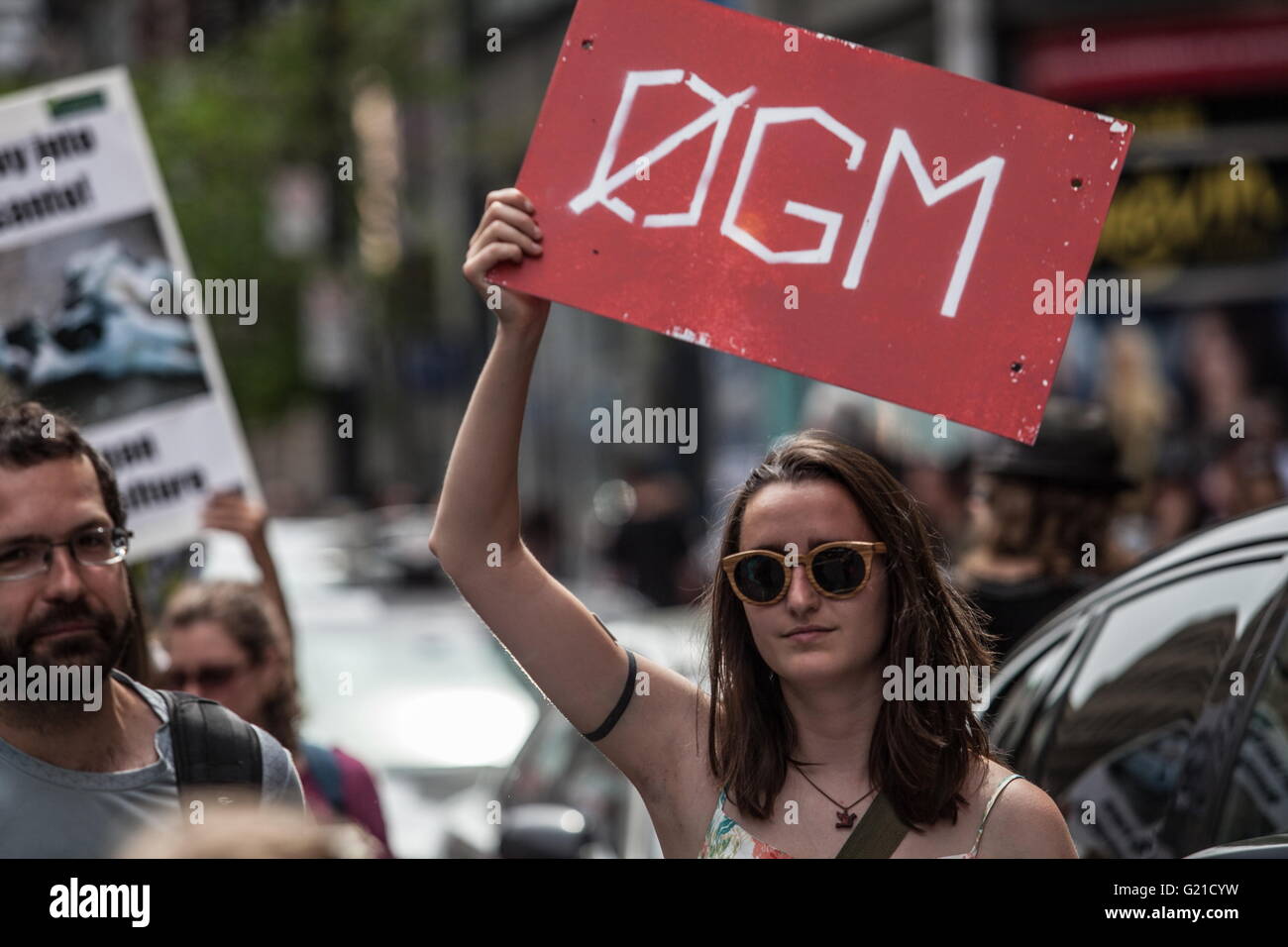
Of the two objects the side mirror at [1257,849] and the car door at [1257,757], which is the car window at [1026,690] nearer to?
the car door at [1257,757]

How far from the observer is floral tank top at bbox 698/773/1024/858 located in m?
2.58

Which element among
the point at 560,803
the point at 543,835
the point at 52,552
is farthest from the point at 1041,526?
the point at 52,552

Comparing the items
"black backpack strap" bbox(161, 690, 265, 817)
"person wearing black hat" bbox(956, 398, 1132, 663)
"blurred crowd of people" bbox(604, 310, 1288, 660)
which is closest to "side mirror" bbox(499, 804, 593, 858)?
"blurred crowd of people" bbox(604, 310, 1288, 660)

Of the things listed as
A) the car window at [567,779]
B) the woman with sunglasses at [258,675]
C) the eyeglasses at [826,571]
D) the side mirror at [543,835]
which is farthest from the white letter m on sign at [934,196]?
the car window at [567,779]

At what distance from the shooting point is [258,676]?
433 cm

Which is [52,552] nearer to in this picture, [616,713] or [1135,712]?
[616,713]

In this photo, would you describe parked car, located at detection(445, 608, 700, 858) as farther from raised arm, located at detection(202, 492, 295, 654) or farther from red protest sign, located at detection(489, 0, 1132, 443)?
→ red protest sign, located at detection(489, 0, 1132, 443)

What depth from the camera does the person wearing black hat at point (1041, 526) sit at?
494cm

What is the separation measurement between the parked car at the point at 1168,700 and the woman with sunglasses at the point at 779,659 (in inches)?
21.8

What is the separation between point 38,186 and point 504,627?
3158mm

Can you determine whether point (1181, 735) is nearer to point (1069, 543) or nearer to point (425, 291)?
point (1069, 543)

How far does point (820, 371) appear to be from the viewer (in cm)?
297
